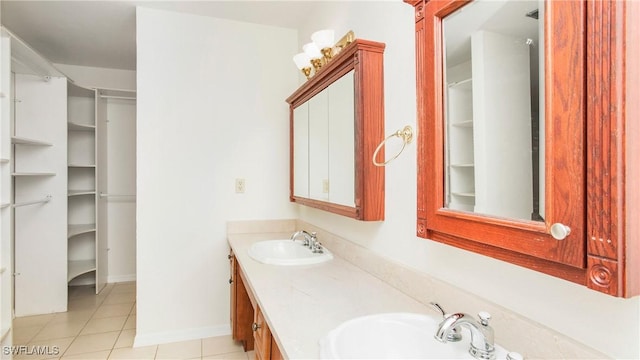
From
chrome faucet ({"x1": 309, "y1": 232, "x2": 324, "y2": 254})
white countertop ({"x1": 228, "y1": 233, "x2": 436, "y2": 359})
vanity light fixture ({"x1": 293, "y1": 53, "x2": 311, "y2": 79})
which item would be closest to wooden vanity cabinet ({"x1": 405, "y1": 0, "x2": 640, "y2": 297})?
white countertop ({"x1": 228, "y1": 233, "x2": 436, "y2": 359})

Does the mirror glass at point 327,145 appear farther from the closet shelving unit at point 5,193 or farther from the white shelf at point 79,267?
the white shelf at point 79,267

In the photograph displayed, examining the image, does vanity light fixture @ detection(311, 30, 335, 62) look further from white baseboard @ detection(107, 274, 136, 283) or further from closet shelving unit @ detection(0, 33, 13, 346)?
white baseboard @ detection(107, 274, 136, 283)

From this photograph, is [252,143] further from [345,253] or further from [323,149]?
[345,253]

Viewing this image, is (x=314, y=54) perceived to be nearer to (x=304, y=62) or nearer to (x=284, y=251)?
(x=304, y=62)

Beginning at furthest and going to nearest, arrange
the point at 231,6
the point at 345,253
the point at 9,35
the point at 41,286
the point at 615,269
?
the point at 41,286 → the point at 231,6 → the point at 9,35 → the point at 345,253 → the point at 615,269

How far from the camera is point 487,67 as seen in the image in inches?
34.9

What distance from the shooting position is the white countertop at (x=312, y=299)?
38.3 inches

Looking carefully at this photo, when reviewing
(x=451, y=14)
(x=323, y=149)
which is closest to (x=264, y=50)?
(x=323, y=149)

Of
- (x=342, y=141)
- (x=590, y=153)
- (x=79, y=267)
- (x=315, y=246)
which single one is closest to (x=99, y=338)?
(x=79, y=267)

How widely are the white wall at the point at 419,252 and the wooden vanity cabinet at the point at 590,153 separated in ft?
0.42

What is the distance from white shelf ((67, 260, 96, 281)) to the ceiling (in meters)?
2.07

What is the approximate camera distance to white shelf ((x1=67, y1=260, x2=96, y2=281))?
3252 mm

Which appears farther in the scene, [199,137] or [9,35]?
[199,137]

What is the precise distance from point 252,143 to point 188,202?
24.8 inches
